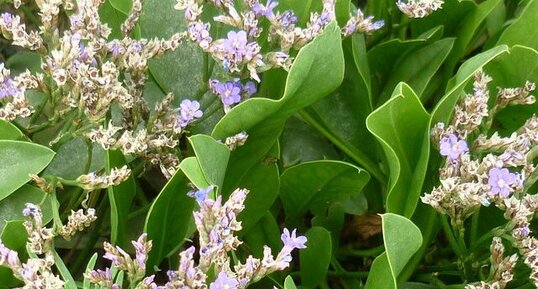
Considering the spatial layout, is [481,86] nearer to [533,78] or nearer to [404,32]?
[533,78]

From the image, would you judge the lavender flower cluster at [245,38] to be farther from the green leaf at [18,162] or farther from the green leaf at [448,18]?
the green leaf at [448,18]

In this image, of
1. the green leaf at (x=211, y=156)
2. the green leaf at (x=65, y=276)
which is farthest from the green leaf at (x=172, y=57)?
the green leaf at (x=65, y=276)

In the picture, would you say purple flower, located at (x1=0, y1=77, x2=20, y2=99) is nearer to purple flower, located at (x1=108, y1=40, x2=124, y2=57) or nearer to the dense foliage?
the dense foliage

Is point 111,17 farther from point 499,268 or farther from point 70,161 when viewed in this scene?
point 499,268

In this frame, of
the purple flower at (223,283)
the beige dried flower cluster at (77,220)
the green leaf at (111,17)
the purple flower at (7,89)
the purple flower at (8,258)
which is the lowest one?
the purple flower at (223,283)

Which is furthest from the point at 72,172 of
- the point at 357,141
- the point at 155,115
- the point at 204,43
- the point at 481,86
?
the point at 481,86

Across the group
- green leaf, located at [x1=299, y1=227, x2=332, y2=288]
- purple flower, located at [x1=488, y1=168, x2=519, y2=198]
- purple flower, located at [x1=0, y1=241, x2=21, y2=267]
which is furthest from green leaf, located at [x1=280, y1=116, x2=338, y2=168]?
purple flower, located at [x1=0, y1=241, x2=21, y2=267]
